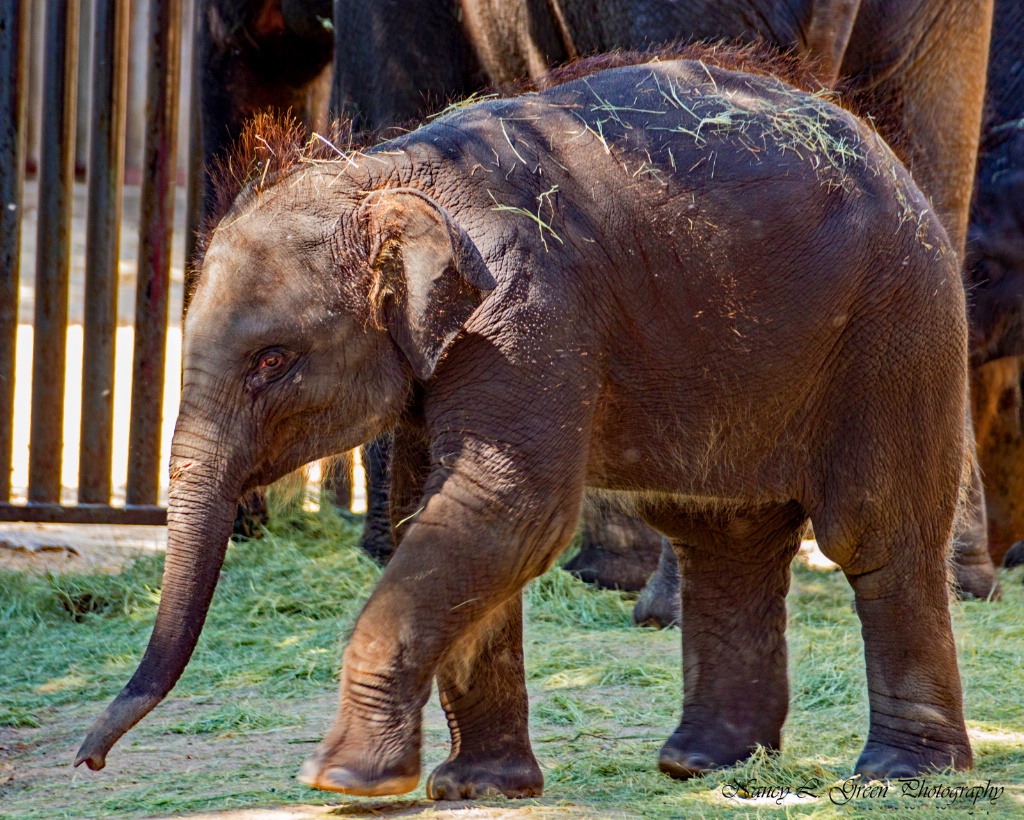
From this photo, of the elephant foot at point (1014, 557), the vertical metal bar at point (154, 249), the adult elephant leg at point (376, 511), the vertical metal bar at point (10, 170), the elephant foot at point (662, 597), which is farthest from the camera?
the elephant foot at point (1014, 557)

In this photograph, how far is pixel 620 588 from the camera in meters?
5.77

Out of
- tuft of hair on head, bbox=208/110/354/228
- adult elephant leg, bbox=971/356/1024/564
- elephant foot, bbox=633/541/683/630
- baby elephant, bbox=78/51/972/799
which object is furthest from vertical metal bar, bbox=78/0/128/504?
adult elephant leg, bbox=971/356/1024/564

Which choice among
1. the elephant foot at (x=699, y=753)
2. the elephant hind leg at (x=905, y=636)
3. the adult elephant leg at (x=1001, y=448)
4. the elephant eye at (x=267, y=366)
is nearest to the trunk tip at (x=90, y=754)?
the elephant eye at (x=267, y=366)

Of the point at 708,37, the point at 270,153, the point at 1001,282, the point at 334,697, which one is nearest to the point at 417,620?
the point at 270,153

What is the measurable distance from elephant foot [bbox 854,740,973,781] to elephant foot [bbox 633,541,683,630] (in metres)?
1.62

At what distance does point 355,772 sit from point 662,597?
2.36 meters

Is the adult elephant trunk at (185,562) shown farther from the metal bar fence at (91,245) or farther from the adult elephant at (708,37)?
the metal bar fence at (91,245)

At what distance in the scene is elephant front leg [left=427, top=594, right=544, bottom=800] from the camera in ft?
11.0

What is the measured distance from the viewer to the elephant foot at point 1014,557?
695cm

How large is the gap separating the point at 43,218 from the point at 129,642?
2.12m

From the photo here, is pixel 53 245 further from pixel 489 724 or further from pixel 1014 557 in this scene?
pixel 1014 557

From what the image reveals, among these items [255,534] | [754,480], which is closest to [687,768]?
[754,480]

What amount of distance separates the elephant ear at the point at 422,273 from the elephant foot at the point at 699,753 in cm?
115

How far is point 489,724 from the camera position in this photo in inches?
133
